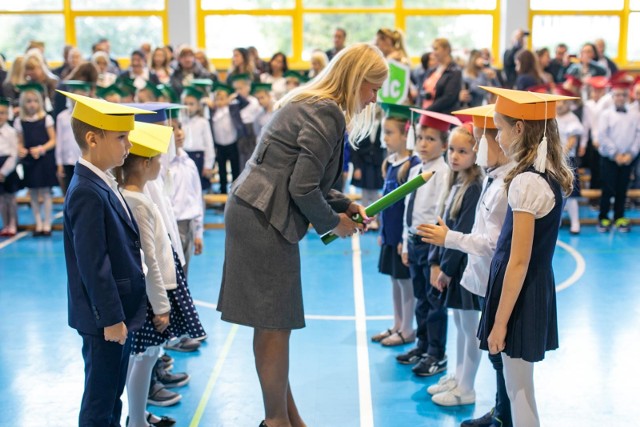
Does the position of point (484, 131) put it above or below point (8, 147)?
above

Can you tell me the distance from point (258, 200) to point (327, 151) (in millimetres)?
366

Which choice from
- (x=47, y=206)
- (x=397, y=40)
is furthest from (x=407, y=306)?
(x=47, y=206)

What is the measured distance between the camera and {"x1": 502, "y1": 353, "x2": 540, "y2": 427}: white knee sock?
3.40 meters

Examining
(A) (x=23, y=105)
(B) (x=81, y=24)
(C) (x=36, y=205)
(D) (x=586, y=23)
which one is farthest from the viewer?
(B) (x=81, y=24)

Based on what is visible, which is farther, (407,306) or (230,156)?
(230,156)

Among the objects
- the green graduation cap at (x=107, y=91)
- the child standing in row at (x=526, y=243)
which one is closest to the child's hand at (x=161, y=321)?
the child standing in row at (x=526, y=243)

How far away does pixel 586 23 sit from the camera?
1579 cm

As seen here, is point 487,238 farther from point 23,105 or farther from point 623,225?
point 23,105

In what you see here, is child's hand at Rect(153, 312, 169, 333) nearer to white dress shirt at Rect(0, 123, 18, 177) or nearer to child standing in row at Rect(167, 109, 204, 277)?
child standing in row at Rect(167, 109, 204, 277)

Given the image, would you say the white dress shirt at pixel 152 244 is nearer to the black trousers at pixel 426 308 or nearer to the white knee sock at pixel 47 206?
the black trousers at pixel 426 308

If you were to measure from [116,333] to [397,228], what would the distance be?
266 cm

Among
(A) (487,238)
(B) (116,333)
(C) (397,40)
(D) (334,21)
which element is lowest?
(B) (116,333)

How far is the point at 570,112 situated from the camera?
9688 mm

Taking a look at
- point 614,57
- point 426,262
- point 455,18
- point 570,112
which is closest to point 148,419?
point 426,262
